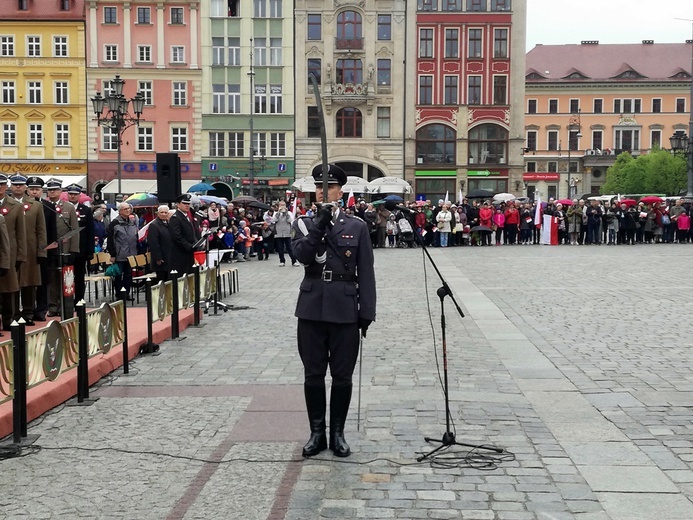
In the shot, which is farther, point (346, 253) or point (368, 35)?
point (368, 35)

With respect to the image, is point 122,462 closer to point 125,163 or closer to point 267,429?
point 267,429

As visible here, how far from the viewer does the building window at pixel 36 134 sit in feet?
194

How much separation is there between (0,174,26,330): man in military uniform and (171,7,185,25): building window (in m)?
49.4

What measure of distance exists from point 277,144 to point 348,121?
15.6 ft

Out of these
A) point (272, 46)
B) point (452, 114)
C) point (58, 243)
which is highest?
point (272, 46)

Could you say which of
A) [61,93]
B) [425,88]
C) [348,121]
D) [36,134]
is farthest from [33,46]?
[425,88]

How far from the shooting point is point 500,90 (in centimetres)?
6141

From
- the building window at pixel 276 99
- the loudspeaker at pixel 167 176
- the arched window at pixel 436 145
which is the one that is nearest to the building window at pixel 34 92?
the building window at pixel 276 99

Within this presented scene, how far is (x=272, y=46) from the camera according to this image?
196 ft

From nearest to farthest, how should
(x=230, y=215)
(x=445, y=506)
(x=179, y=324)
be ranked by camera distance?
1. (x=445, y=506)
2. (x=179, y=324)
3. (x=230, y=215)

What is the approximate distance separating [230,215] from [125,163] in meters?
30.9

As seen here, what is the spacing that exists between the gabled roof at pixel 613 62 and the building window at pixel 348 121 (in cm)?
4675

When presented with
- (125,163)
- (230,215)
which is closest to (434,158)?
(125,163)

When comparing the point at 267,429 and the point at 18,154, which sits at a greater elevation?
the point at 18,154
